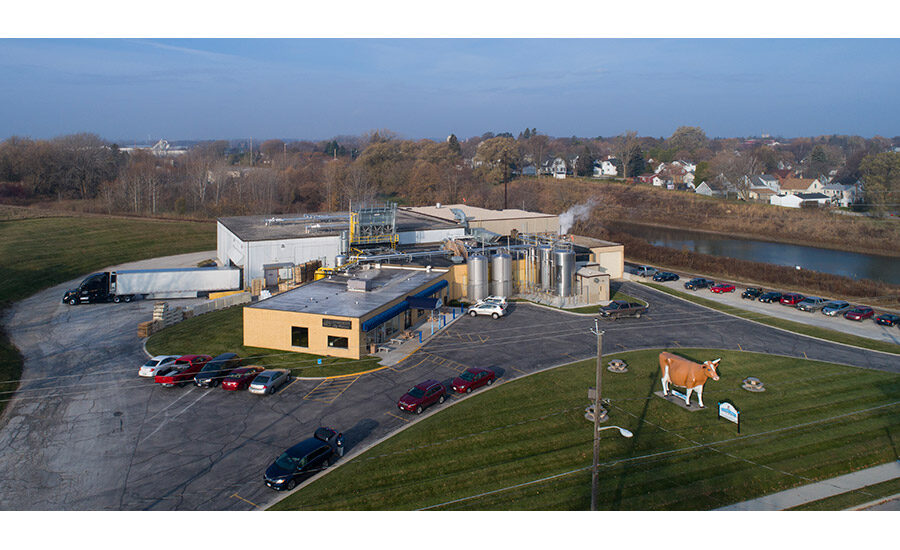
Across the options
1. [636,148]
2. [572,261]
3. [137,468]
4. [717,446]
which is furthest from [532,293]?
[636,148]

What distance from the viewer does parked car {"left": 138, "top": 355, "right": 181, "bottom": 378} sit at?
28406mm

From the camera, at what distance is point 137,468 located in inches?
802

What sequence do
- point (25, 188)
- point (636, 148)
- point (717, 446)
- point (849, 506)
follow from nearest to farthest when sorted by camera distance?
point (849, 506), point (717, 446), point (25, 188), point (636, 148)

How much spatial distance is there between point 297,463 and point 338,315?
12.8 meters

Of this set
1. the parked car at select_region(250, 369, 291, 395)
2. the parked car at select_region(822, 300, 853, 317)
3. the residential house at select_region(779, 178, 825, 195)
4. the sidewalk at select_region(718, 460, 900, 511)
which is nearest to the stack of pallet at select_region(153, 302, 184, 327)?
the parked car at select_region(250, 369, 291, 395)

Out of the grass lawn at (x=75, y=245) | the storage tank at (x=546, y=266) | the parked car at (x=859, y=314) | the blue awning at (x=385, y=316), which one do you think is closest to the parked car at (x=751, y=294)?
the parked car at (x=859, y=314)

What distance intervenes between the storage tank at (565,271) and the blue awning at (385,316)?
13.3m

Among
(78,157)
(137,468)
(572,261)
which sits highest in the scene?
(78,157)

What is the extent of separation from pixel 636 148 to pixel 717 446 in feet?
443

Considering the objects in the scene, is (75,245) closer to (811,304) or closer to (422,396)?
(422,396)

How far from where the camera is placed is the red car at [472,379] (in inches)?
1044

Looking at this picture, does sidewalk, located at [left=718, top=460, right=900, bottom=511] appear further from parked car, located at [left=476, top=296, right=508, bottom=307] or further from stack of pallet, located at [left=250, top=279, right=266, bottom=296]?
stack of pallet, located at [left=250, top=279, right=266, bottom=296]

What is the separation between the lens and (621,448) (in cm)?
2158

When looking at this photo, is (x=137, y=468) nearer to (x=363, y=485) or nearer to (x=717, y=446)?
(x=363, y=485)
